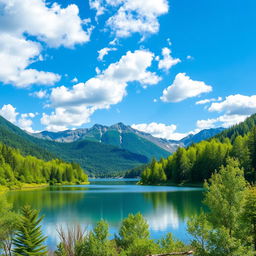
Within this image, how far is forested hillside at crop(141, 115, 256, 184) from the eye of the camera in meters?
125

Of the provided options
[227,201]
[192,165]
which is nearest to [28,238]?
[227,201]

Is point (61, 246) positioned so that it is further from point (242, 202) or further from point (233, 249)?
point (242, 202)

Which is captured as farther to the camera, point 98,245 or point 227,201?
point 227,201

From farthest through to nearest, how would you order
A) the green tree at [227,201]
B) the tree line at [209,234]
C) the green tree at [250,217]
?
the green tree at [227,201]
the green tree at [250,217]
the tree line at [209,234]

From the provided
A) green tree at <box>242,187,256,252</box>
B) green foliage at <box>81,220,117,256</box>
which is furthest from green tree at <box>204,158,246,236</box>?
green foliage at <box>81,220,117,256</box>

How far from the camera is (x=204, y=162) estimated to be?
479 feet

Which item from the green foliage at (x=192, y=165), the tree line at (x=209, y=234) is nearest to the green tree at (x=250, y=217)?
the tree line at (x=209, y=234)

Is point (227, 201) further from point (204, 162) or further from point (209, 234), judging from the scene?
point (204, 162)

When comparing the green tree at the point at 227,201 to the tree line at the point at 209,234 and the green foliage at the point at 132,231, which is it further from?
the green foliage at the point at 132,231

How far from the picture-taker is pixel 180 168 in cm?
16050

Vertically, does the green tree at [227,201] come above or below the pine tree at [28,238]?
above

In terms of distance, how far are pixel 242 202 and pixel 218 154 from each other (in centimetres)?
11668

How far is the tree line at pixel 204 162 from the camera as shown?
409 ft

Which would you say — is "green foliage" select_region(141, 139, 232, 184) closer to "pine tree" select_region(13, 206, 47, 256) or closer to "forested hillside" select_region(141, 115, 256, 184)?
"forested hillside" select_region(141, 115, 256, 184)
